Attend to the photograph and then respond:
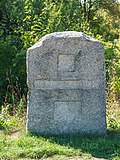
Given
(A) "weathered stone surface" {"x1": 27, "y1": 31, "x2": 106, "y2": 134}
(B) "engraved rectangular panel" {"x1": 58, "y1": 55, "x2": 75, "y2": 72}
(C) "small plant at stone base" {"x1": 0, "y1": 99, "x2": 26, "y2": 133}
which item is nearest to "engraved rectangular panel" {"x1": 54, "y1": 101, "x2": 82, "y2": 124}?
(A) "weathered stone surface" {"x1": 27, "y1": 31, "x2": 106, "y2": 134}

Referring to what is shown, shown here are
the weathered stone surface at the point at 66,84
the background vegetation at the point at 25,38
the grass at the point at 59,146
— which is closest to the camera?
the grass at the point at 59,146

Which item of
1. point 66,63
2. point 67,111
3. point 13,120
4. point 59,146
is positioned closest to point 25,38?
point 13,120

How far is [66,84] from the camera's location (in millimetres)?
5691

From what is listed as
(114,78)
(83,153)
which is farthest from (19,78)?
(83,153)

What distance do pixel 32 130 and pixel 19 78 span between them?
3.04 m

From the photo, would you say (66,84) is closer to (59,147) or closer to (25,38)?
(59,147)

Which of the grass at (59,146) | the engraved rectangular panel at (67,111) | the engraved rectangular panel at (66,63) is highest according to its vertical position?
the engraved rectangular panel at (66,63)

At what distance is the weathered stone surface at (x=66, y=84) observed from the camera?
18.6ft

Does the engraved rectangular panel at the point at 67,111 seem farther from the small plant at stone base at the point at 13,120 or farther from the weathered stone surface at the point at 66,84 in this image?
the small plant at stone base at the point at 13,120

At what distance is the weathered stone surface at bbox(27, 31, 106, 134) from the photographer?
18.6ft

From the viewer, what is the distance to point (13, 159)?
466cm

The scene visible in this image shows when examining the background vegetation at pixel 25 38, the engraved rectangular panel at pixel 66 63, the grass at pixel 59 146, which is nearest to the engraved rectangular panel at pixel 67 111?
the grass at pixel 59 146

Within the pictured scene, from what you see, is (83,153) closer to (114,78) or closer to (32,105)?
(32,105)

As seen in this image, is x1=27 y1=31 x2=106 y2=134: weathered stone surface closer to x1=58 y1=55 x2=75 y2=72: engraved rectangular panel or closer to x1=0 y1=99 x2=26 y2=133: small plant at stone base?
x1=58 y1=55 x2=75 y2=72: engraved rectangular panel
